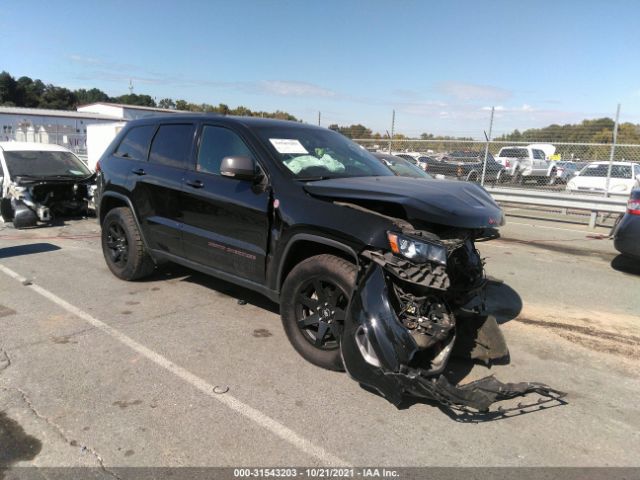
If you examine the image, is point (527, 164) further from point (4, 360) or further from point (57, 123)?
point (57, 123)

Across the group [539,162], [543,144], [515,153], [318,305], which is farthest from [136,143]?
[539,162]

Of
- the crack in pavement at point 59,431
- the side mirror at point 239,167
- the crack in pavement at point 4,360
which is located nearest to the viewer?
the crack in pavement at point 59,431

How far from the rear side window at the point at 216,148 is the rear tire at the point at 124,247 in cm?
137

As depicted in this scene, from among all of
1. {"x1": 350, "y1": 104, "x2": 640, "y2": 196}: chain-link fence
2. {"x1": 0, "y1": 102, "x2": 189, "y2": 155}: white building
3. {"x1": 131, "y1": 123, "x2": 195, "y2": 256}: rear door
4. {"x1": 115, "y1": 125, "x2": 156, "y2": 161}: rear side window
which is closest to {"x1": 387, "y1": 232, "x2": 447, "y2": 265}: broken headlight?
{"x1": 131, "y1": 123, "x2": 195, "y2": 256}: rear door

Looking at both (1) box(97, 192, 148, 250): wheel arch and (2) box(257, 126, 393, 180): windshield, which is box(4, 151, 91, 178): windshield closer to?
(1) box(97, 192, 148, 250): wheel arch

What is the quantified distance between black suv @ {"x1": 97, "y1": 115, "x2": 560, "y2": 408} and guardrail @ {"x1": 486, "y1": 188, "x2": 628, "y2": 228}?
8857 millimetres

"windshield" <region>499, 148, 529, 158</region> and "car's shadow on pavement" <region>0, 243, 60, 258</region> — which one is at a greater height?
"windshield" <region>499, 148, 529, 158</region>

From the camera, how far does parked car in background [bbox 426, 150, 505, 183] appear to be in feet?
51.6

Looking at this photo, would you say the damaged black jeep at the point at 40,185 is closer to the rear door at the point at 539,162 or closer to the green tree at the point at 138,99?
the rear door at the point at 539,162

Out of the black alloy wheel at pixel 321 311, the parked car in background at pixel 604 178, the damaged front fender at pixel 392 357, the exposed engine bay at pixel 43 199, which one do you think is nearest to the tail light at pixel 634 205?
the damaged front fender at pixel 392 357

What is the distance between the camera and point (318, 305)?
3.61 meters

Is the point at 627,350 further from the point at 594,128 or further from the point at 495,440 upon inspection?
the point at 594,128

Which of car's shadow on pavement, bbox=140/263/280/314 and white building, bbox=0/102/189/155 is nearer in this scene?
car's shadow on pavement, bbox=140/263/280/314

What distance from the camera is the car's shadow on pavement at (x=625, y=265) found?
718 centimetres
